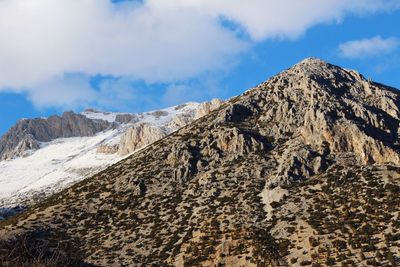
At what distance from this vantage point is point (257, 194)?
9762 cm

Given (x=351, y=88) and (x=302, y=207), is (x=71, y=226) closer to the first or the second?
(x=302, y=207)

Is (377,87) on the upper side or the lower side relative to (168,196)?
upper

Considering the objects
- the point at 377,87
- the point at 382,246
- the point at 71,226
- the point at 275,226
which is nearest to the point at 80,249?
the point at 71,226

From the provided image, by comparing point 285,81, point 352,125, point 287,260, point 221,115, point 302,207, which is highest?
point 285,81

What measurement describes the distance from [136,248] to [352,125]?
4915 centimetres

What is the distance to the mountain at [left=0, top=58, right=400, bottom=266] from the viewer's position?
80562 millimetres

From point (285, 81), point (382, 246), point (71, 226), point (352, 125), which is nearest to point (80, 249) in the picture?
point (71, 226)

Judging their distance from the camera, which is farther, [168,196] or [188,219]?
[168,196]

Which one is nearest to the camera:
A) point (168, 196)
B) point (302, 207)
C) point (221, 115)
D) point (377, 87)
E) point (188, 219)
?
point (302, 207)

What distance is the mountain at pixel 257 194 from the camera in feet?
264

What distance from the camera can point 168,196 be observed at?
105438 millimetres

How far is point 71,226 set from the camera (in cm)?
9988

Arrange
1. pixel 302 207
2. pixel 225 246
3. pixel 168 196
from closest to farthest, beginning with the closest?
pixel 225 246
pixel 302 207
pixel 168 196

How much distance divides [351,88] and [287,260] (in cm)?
7012
